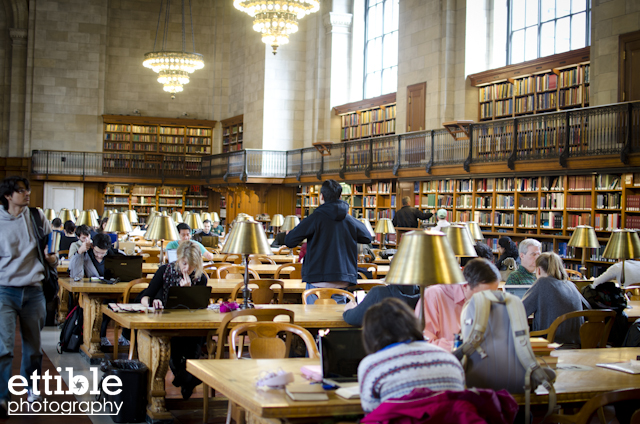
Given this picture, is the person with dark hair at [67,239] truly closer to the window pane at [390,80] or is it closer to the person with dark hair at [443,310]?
the person with dark hair at [443,310]

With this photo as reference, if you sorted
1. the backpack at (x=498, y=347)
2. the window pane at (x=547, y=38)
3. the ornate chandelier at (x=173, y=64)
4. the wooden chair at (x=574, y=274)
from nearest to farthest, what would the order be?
the backpack at (x=498, y=347)
the wooden chair at (x=574, y=274)
the window pane at (x=547, y=38)
the ornate chandelier at (x=173, y=64)

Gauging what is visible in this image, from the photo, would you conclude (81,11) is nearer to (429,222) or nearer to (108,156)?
(108,156)

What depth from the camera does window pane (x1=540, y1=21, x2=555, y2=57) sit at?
12656 millimetres

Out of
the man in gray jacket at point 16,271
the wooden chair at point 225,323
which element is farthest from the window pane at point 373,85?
the man in gray jacket at point 16,271

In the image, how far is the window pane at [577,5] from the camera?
12070mm

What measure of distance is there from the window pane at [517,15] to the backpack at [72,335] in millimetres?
10470

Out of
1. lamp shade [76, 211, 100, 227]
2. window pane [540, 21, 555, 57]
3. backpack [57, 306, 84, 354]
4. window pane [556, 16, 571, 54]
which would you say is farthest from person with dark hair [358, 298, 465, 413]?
window pane [540, 21, 555, 57]


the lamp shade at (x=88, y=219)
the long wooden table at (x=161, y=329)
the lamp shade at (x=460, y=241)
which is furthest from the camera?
the lamp shade at (x=88, y=219)

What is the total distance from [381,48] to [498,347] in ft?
52.3

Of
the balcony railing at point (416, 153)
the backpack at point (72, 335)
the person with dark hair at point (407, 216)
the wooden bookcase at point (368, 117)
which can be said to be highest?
the wooden bookcase at point (368, 117)

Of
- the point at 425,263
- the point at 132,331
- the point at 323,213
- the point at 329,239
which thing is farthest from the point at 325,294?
the point at 425,263

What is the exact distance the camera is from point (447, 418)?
2133 mm

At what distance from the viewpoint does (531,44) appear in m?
13.1

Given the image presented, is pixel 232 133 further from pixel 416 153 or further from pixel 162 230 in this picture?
pixel 162 230
